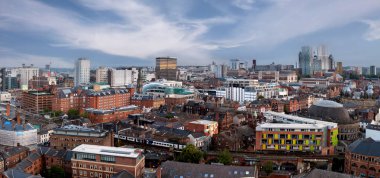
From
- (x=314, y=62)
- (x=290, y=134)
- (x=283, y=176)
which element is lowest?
(x=283, y=176)

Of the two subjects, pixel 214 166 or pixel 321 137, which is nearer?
pixel 214 166

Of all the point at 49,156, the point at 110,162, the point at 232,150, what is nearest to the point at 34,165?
the point at 49,156

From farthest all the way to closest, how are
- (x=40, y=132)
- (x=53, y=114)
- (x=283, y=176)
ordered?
(x=53, y=114) → (x=40, y=132) → (x=283, y=176)

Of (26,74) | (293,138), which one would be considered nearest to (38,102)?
(293,138)

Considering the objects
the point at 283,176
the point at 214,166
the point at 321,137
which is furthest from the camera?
the point at 321,137

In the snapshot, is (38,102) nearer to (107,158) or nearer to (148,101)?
(148,101)

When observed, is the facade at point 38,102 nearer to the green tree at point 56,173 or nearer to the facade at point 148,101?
the facade at point 148,101

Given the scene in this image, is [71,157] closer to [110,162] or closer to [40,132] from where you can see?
[110,162]
